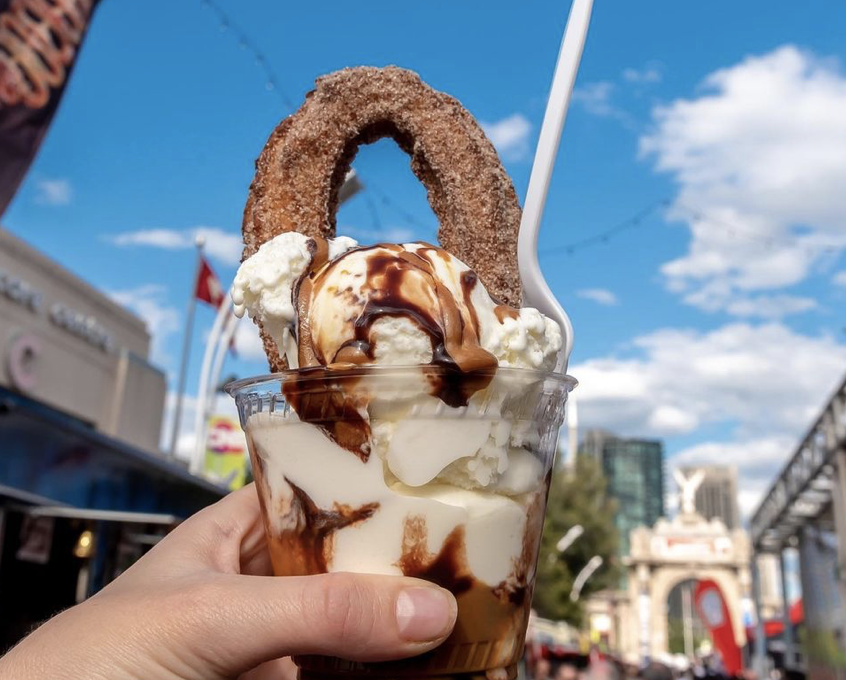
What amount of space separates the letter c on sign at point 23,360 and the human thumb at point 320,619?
34.9 ft

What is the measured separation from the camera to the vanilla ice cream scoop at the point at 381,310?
1436 millimetres

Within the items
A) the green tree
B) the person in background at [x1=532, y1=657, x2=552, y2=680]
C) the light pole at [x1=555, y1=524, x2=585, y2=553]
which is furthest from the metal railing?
the light pole at [x1=555, y1=524, x2=585, y2=553]

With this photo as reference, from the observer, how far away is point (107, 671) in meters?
1.37

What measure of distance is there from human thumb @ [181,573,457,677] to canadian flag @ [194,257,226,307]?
47.4 ft

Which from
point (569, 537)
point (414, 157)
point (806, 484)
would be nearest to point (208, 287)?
point (806, 484)

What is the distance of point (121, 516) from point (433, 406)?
9.49 m

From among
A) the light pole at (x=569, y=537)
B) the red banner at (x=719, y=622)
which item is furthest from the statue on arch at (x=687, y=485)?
the red banner at (x=719, y=622)

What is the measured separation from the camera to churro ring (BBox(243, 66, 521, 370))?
1931 mm

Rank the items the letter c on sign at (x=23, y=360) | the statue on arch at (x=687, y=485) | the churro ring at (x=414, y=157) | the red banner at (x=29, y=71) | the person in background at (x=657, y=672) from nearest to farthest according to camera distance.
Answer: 1. the churro ring at (x=414, y=157)
2. the red banner at (x=29, y=71)
3. the person in background at (x=657, y=672)
4. the letter c on sign at (x=23, y=360)
5. the statue on arch at (x=687, y=485)

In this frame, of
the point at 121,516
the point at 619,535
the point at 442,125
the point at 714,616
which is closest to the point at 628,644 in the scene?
the point at 619,535

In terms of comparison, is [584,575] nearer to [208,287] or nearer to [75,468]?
[208,287]

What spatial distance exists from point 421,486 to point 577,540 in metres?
35.7

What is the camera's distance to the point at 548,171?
1765 millimetres

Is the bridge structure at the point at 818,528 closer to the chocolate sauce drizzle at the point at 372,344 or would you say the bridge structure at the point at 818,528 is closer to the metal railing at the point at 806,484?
the metal railing at the point at 806,484
